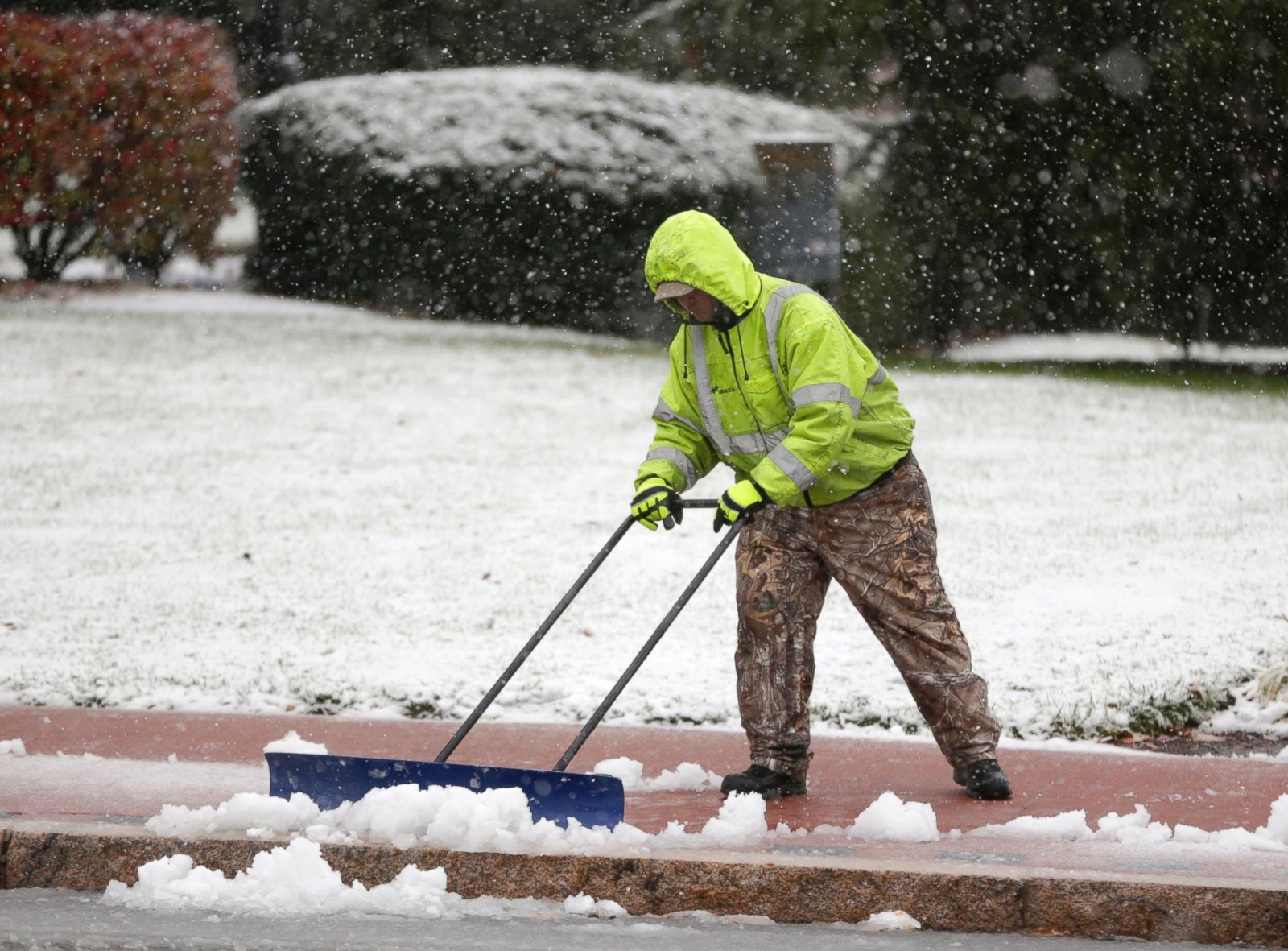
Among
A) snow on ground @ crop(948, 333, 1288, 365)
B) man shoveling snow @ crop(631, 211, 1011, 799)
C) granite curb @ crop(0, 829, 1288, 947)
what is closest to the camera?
granite curb @ crop(0, 829, 1288, 947)

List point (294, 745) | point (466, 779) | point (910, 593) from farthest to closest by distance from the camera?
point (294, 745)
point (910, 593)
point (466, 779)

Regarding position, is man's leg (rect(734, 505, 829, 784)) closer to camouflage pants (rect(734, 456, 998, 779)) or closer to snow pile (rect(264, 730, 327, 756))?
camouflage pants (rect(734, 456, 998, 779))

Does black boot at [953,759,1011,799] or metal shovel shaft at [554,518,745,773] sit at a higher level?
metal shovel shaft at [554,518,745,773]

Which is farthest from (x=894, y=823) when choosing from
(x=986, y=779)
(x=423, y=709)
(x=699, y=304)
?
(x=423, y=709)

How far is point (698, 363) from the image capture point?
16.3ft

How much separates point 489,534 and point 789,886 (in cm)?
582

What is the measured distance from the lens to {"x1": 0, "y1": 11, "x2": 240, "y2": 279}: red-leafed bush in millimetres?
16156

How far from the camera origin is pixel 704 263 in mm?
4699

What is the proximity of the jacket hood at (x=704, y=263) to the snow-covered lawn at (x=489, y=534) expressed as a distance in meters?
2.13

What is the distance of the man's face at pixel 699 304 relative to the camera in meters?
4.79

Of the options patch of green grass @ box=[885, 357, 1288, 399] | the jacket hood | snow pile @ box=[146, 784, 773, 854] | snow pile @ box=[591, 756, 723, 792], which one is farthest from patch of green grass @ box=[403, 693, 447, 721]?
patch of green grass @ box=[885, 357, 1288, 399]

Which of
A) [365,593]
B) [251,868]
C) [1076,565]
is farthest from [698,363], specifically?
[1076,565]

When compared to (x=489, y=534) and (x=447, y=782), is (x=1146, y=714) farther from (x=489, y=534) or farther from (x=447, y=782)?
(x=489, y=534)

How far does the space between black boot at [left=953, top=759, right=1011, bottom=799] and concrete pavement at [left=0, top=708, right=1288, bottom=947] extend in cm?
4
